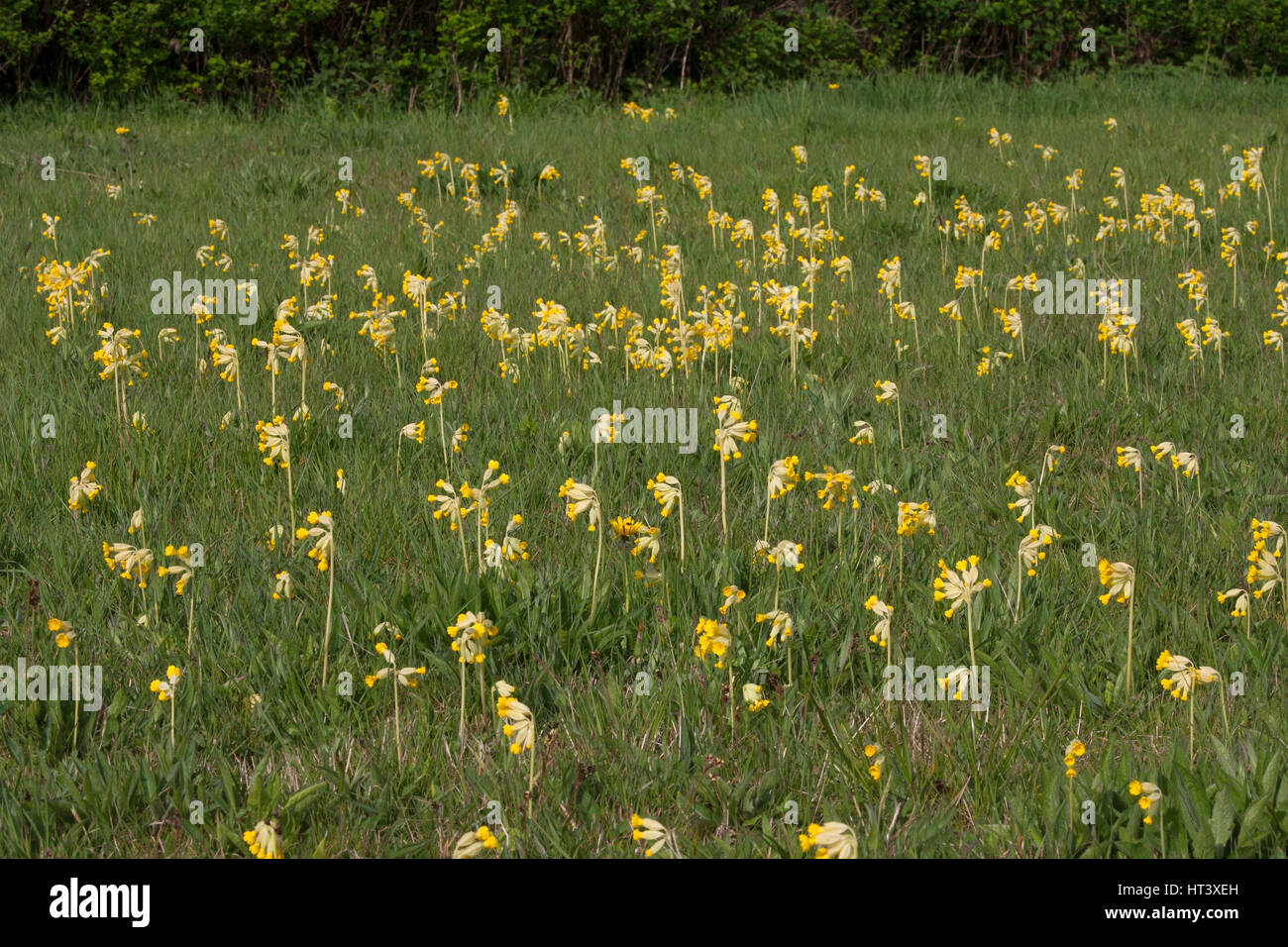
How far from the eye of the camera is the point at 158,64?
1207 centimetres

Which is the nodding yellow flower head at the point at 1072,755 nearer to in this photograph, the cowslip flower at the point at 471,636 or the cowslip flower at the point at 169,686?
the cowslip flower at the point at 471,636

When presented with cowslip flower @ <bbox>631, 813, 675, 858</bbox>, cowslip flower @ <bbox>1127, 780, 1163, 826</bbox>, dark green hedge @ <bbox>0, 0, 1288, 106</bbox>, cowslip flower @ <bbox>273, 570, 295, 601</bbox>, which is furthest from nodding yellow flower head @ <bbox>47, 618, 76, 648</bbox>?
dark green hedge @ <bbox>0, 0, 1288, 106</bbox>

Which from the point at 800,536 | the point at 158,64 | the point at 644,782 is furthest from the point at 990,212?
the point at 158,64

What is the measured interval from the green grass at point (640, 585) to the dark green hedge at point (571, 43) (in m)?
5.31

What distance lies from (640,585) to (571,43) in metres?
10.8

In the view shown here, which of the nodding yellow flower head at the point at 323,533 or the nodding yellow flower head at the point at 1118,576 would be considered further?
the nodding yellow flower head at the point at 323,533

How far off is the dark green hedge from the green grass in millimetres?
5312

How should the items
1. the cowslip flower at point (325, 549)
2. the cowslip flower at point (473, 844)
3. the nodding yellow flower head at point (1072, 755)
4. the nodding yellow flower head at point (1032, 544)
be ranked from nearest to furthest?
the cowslip flower at point (473, 844) → the nodding yellow flower head at point (1072, 755) → the cowslip flower at point (325, 549) → the nodding yellow flower head at point (1032, 544)

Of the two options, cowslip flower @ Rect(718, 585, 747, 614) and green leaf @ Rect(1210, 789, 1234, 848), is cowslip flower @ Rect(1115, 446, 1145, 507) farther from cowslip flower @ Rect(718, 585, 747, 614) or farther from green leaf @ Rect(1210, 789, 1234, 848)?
green leaf @ Rect(1210, 789, 1234, 848)

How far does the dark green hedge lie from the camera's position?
11.7 metres

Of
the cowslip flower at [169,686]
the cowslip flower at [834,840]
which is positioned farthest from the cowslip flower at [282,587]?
the cowslip flower at [834,840]

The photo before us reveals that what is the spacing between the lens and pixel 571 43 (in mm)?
12961

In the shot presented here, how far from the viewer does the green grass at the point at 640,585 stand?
2.48 metres
